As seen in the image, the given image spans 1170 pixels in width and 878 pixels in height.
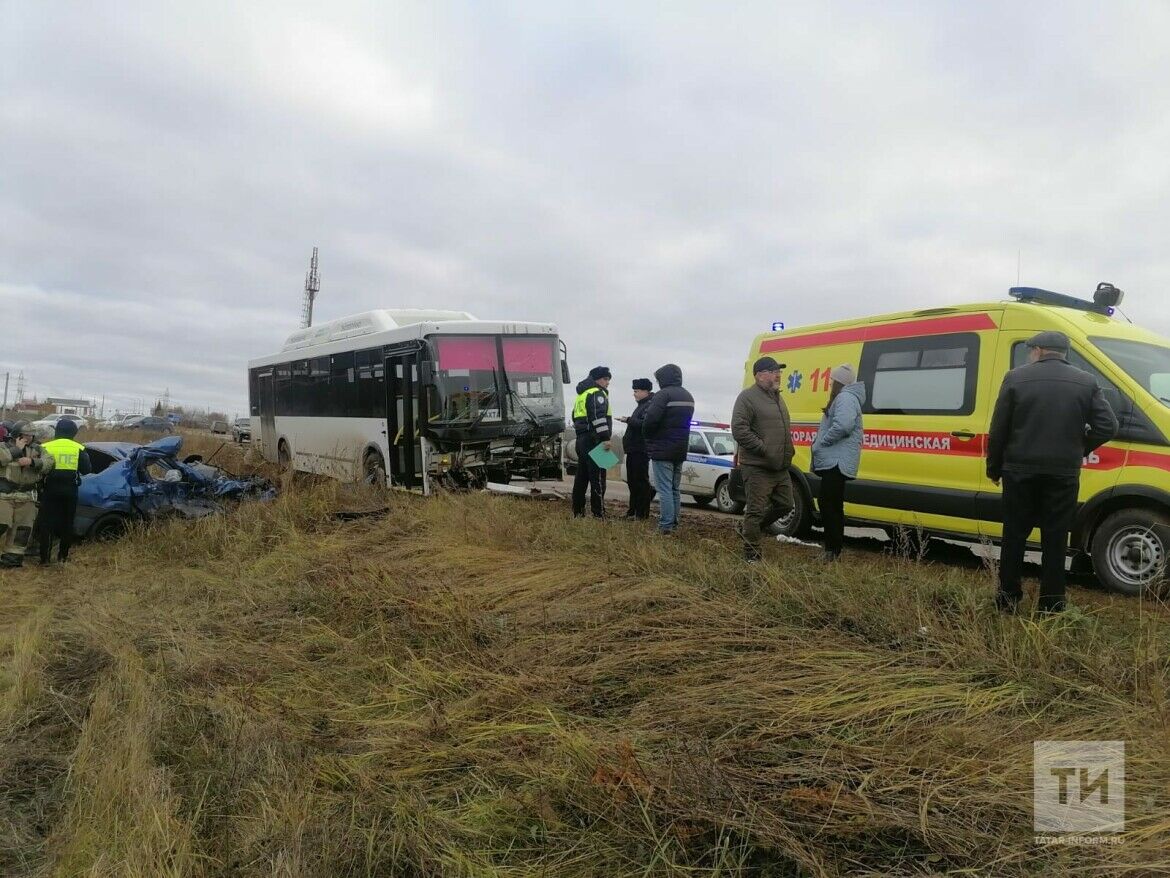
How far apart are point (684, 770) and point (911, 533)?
551 cm

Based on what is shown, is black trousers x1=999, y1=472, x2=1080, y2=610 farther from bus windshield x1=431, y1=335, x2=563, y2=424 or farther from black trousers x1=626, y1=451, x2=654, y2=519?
bus windshield x1=431, y1=335, x2=563, y2=424

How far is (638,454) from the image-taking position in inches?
331

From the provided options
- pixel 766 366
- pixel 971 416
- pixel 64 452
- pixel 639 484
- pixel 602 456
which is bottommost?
pixel 639 484

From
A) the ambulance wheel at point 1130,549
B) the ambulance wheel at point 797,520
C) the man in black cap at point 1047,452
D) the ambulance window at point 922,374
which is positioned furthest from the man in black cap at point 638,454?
the man in black cap at point 1047,452

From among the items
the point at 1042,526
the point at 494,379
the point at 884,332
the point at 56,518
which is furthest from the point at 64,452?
the point at 1042,526

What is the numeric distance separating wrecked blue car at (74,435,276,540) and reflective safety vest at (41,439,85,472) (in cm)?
57

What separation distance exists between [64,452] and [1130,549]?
1057cm

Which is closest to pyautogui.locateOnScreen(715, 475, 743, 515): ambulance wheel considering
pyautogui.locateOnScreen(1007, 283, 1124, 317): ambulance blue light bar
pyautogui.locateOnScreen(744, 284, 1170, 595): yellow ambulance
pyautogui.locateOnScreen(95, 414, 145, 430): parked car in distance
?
pyautogui.locateOnScreen(744, 284, 1170, 595): yellow ambulance

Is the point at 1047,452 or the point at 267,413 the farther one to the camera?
the point at 267,413

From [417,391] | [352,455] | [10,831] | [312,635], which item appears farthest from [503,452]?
[10,831]

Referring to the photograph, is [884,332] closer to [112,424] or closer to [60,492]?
[60,492]

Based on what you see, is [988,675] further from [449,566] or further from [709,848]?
[449,566]

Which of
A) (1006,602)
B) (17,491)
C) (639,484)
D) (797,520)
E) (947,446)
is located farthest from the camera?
(17,491)

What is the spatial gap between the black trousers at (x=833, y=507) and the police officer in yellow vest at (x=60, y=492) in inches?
332
